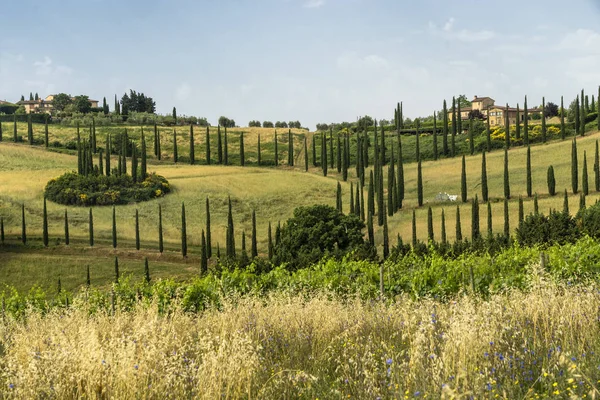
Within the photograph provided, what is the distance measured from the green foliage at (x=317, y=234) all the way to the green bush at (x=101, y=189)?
37433 millimetres


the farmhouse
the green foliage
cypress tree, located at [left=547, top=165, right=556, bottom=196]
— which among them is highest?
the farmhouse

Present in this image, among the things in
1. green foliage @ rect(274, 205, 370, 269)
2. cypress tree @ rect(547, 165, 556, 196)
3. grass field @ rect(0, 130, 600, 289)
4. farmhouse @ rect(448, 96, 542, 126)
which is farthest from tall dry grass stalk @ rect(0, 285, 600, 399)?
farmhouse @ rect(448, 96, 542, 126)

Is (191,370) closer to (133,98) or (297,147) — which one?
(297,147)

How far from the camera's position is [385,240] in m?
70.6

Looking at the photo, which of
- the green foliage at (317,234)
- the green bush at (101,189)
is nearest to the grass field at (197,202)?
the green bush at (101,189)

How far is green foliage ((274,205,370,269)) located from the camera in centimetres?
5806

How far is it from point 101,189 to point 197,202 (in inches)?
541

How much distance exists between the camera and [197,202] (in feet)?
301

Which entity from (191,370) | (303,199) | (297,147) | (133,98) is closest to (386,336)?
(191,370)

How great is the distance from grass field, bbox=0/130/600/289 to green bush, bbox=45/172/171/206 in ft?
5.85

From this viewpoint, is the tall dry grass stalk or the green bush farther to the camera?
the green bush

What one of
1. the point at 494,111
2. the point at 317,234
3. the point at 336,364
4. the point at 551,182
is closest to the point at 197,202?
the point at 317,234

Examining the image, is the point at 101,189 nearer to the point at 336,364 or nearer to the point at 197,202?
the point at 197,202

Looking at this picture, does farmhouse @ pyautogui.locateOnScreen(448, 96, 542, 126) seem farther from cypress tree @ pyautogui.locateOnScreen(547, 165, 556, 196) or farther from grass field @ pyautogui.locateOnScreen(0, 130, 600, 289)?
cypress tree @ pyautogui.locateOnScreen(547, 165, 556, 196)
